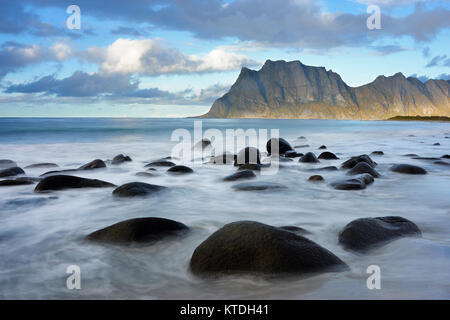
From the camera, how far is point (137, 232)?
3.16 meters

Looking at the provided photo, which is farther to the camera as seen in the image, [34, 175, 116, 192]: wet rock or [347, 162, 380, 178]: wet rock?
[347, 162, 380, 178]: wet rock

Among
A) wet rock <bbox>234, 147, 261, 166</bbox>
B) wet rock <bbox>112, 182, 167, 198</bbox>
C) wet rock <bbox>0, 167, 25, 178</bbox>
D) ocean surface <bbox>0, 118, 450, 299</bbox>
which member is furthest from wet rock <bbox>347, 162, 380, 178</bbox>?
wet rock <bbox>0, 167, 25, 178</bbox>

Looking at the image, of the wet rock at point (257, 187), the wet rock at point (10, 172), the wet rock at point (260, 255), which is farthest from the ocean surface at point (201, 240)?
the wet rock at point (10, 172)

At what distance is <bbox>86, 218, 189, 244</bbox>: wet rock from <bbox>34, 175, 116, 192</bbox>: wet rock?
2.69 m

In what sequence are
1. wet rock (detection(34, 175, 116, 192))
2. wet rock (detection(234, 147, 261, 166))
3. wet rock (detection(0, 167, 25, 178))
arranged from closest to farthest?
wet rock (detection(34, 175, 116, 192)) → wet rock (detection(0, 167, 25, 178)) → wet rock (detection(234, 147, 261, 166))

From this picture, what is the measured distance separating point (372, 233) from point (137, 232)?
→ 2.14 meters

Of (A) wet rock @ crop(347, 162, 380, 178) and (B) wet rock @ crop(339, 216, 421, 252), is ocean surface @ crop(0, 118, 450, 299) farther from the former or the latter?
(A) wet rock @ crop(347, 162, 380, 178)

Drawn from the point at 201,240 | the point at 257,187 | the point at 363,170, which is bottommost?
the point at 201,240

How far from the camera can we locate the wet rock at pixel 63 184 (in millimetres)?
5532

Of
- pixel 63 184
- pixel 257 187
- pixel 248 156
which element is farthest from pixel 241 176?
pixel 63 184

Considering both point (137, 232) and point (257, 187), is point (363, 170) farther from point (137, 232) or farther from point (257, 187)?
point (137, 232)

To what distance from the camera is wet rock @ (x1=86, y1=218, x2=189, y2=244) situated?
3.12 m
